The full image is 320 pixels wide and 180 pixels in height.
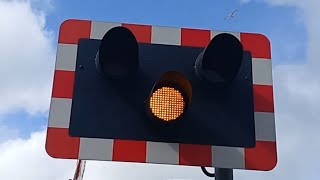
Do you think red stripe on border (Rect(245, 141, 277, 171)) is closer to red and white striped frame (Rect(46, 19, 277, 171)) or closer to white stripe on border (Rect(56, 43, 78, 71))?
red and white striped frame (Rect(46, 19, 277, 171))

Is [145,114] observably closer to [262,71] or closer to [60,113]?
[60,113]

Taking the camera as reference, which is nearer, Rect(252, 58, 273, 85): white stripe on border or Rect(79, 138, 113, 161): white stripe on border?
Rect(79, 138, 113, 161): white stripe on border

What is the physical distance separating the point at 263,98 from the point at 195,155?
1.73ft

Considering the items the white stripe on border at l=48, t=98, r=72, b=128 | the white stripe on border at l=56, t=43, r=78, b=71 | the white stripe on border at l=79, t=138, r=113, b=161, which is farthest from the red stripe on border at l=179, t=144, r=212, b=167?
the white stripe on border at l=56, t=43, r=78, b=71

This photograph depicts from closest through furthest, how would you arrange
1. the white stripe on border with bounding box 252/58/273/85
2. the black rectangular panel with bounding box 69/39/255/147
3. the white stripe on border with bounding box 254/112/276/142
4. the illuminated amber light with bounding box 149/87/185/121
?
the illuminated amber light with bounding box 149/87/185/121
the black rectangular panel with bounding box 69/39/255/147
the white stripe on border with bounding box 254/112/276/142
the white stripe on border with bounding box 252/58/273/85

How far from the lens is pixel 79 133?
2.66m

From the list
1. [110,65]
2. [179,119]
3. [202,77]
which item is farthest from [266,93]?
[110,65]

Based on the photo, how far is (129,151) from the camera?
268cm

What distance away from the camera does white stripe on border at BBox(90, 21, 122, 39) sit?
9.68 feet

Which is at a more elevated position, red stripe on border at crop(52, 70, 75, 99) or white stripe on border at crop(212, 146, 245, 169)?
red stripe on border at crop(52, 70, 75, 99)

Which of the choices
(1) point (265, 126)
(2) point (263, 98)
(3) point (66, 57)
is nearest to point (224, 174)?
(1) point (265, 126)

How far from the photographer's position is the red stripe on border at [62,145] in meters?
2.66

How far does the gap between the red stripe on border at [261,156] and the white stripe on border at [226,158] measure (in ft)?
0.15

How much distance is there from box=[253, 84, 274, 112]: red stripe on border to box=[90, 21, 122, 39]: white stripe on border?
90cm
